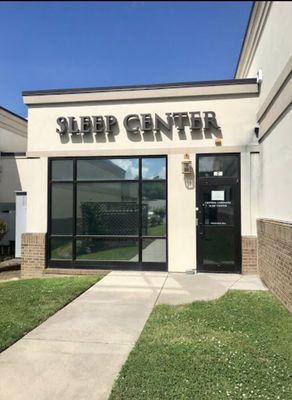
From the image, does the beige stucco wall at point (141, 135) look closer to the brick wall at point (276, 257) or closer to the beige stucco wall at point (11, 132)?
the brick wall at point (276, 257)

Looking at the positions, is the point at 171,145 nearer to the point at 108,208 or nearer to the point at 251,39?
the point at 108,208

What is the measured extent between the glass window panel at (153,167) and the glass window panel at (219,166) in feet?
3.01

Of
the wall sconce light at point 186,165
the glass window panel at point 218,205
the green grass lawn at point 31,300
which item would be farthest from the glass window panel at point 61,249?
the glass window panel at point 218,205

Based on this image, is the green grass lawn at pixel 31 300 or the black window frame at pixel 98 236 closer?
the green grass lawn at pixel 31 300

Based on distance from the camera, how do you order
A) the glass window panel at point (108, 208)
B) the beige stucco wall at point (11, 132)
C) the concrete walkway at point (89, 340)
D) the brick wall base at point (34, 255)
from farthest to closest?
the beige stucco wall at point (11, 132) → the brick wall base at point (34, 255) → the glass window panel at point (108, 208) → the concrete walkway at point (89, 340)

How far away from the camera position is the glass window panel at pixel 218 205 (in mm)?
9484

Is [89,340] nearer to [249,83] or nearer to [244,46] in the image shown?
[249,83]

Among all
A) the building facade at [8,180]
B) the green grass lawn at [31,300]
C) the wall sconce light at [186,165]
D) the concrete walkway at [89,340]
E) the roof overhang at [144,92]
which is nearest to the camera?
the concrete walkway at [89,340]

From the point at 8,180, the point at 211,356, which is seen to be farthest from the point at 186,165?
the point at 8,180

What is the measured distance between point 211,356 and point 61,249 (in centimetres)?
649

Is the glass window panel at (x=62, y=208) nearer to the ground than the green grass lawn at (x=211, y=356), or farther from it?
farther from it

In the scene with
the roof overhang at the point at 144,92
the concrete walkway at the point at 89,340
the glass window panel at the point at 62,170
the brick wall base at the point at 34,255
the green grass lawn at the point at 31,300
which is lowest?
the concrete walkway at the point at 89,340

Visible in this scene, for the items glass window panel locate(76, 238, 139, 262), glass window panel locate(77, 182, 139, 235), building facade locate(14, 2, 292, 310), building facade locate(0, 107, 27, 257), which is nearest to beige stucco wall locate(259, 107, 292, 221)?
building facade locate(14, 2, 292, 310)

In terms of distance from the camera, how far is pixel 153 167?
9.97 metres
